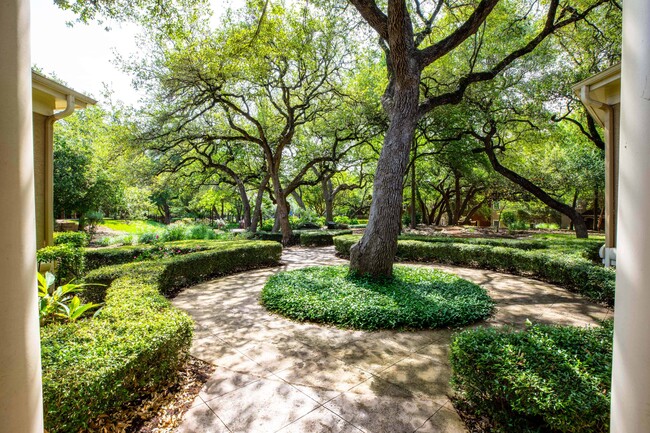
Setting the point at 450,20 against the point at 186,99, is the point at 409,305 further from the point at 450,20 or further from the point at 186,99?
the point at 186,99

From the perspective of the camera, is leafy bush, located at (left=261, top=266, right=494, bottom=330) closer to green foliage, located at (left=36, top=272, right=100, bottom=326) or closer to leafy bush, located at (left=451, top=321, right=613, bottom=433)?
leafy bush, located at (left=451, top=321, right=613, bottom=433)

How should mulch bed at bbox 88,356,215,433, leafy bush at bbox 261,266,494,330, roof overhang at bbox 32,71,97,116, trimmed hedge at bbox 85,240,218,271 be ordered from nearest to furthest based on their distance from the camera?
mulch bed at bbox 88,356,215,433
leafy bush at bbox 261,266,494,330
roof overhang at bbox 32,71,97,116
trimmed hedge at bbox 85,240,218,271

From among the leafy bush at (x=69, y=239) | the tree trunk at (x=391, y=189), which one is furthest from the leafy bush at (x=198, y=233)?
the tree trunk at (x=391, y=189)

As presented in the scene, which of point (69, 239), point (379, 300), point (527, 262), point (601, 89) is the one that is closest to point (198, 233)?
point (69, 239)

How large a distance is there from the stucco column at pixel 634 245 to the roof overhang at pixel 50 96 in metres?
6.75

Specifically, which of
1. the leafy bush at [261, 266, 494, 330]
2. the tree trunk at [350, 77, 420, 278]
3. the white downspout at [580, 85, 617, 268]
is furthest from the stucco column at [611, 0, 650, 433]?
the white downspout at [580, 85, 617, 268]

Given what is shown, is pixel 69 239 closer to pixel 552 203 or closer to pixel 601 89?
pixel 601 89

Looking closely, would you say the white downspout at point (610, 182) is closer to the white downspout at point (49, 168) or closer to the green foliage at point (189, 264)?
the green foliage at point (189, 264)

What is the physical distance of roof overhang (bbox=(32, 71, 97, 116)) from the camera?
15.8ft

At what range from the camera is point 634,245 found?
1152mm

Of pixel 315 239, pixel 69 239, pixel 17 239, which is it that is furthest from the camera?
pixel 315 239

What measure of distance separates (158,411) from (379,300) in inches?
139

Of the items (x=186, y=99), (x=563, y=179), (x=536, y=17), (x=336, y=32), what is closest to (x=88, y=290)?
(x=186, y=99)

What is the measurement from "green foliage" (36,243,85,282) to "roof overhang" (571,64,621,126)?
1017 cm
